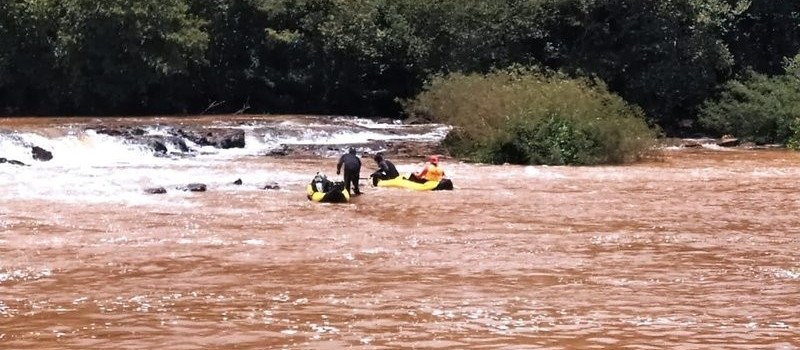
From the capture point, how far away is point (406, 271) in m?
12.4

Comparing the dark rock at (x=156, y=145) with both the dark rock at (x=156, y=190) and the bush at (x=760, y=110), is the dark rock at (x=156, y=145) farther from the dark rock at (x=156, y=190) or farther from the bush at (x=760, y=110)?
the bush at (x=760, y=110)

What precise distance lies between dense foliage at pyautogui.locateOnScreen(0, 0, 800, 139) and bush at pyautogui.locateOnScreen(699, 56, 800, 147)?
126cm

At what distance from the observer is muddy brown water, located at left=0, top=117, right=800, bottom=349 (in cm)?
925

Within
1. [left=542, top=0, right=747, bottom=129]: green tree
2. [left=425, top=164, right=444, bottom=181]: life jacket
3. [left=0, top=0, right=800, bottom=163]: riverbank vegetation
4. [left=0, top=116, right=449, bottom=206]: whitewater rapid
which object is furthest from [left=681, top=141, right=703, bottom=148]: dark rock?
[left=425, top=164, right=444, bottom=181]: life jacket

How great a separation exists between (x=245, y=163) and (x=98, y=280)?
17.0 m

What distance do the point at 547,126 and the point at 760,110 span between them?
13621mm

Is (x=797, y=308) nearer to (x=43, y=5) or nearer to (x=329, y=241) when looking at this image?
(x=329, y=241)

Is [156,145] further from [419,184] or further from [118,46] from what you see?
[118,46]

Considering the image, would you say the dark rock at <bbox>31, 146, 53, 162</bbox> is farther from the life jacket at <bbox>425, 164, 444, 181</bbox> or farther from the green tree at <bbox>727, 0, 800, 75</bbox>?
the green tree at <bbox>727, 0, 800, 75</bbox>

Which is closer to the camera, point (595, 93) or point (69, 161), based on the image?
point (69, 161)

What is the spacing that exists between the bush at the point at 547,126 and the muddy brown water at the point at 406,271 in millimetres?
7590

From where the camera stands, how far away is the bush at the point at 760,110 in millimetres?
38969

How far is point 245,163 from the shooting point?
28641mm

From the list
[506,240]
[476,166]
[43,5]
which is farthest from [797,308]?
[43,5]
